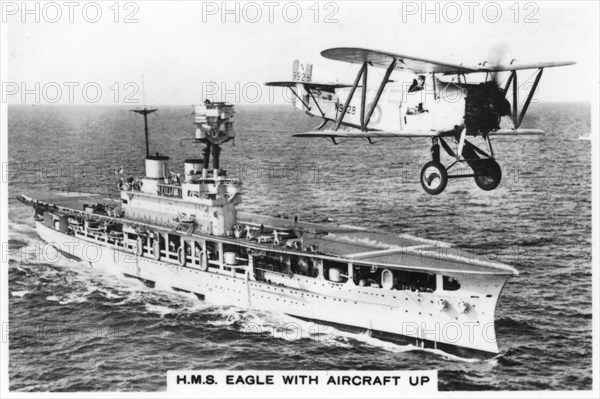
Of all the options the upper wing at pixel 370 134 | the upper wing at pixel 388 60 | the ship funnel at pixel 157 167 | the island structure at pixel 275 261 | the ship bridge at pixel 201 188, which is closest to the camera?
the upper wing at pixel 388 60

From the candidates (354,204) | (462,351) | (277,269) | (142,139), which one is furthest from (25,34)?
(142,139)

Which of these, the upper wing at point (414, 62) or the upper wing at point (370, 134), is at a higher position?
the upper wing at point (414, 62)

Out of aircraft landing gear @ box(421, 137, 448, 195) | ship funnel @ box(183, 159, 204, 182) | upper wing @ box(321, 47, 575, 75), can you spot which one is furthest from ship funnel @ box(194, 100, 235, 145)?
aircraft landing gear @ box(421, 137, 448, 195)

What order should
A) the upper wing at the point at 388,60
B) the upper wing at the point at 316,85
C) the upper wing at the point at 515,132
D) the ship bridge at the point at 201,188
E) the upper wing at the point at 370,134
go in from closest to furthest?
the upper wing at the point at 388,60
the upper wing at the point at 370,134
the upper wing at the point at 515,132
the upper wing at the point at 316,85
the ship bridge at the point at 201,188

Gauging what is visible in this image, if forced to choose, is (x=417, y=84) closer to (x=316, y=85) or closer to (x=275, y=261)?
(x=316, y=85)

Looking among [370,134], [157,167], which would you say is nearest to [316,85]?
[370,134]

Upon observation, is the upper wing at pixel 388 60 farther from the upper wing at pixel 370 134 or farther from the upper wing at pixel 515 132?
the upper wing at pixel 515 132

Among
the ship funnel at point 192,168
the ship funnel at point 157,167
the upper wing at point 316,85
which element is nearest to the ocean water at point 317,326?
the ship funnel at point 157,167
